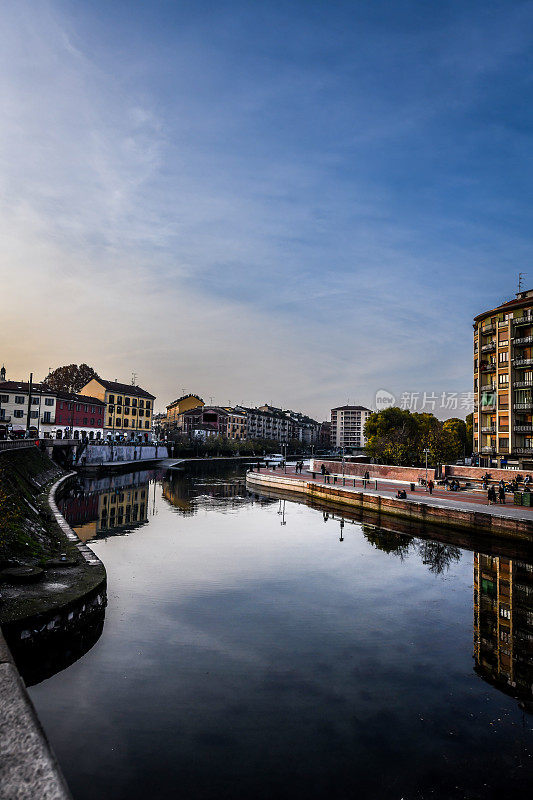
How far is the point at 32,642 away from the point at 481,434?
173 feet

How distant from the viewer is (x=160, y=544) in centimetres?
2639

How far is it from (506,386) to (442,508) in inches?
1068

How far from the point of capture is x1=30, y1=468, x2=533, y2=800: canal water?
8039 millimetres

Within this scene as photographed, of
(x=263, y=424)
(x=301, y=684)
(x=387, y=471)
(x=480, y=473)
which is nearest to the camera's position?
(x=301, y=684)

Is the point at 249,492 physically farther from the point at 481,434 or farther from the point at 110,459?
the point at 110,459

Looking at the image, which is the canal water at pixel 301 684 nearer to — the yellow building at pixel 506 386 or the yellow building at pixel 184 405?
the yellow building at pixel 506 386

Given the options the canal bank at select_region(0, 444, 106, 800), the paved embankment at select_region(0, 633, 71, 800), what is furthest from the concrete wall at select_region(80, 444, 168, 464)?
the paved embankment at select_region(0, 633, 71, 800)

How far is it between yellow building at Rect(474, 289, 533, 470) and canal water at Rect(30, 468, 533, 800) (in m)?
31.9

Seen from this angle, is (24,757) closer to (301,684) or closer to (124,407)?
(301,684)

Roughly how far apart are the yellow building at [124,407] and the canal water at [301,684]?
263 ft

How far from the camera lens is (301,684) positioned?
11.0m

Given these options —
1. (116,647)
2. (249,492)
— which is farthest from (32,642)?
(249,492)

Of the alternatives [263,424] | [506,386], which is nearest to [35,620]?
[506,386]

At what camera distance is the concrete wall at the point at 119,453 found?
74.8m
